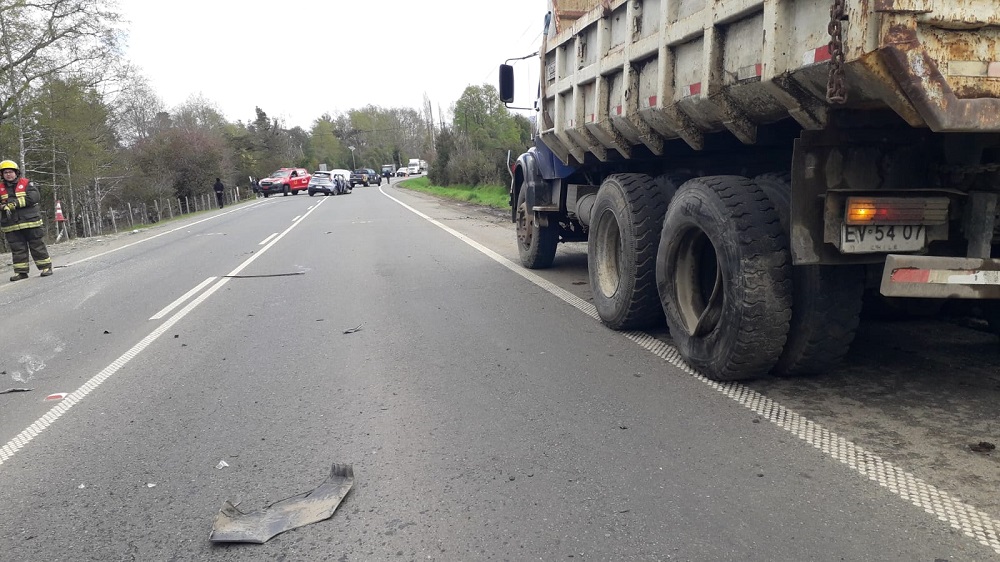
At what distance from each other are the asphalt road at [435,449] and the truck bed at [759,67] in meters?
1.60

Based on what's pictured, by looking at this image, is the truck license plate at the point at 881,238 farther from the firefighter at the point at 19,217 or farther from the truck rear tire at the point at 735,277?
the firefighter at the point at 19,217

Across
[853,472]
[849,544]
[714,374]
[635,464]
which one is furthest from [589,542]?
[714,374]

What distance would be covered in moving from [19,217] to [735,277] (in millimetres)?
11324

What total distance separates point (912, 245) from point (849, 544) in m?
1.68

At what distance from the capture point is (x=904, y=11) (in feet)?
9.23

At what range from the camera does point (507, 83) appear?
→ 848 cm

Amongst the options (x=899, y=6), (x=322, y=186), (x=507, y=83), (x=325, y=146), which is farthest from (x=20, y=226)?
(x=325, y=146)

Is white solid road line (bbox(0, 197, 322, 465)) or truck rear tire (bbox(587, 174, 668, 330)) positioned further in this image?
truck rear tire (bbox(587, 174, 668, 330))

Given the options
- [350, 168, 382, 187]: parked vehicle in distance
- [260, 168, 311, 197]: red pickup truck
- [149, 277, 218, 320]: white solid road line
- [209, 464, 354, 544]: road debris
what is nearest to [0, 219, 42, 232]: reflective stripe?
[149, 277, 218, 320]: white solid road line

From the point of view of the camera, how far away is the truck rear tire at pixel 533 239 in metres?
9.07

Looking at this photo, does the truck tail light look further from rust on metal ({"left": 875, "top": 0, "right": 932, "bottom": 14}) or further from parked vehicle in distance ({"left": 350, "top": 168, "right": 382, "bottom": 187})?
parked vehicle in distance ({"left": 350, "top": 168, "right": 382, "bottom": 187})

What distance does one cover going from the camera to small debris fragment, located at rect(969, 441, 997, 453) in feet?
10.7

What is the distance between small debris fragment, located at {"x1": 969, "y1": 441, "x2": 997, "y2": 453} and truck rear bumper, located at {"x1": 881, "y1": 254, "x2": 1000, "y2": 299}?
0.70 m

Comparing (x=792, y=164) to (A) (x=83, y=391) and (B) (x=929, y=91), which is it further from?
(A) (x=83, y=391)
